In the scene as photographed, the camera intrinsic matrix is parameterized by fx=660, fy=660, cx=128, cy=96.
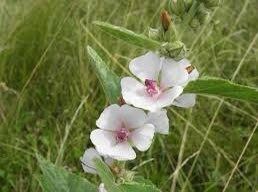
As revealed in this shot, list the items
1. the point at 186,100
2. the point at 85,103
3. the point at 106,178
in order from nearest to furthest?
the point at 106,178 → the point at 186,100 → the point at 85,103

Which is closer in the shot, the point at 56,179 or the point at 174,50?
the point at 174,50

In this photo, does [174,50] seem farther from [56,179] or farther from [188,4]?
[56,179]

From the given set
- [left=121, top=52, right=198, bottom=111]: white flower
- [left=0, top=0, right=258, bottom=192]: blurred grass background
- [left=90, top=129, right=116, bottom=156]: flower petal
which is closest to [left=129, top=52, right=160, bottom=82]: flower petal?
[left=121, top=52, right=198, bottom=111]: white flower

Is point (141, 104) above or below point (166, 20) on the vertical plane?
below

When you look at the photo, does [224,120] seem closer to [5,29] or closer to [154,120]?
[5,29]

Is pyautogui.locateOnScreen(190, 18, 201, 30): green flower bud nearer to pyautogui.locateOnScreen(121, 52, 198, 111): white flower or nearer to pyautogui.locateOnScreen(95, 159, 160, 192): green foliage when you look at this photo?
pyautogui.locateOnScreen(121, 52, 198, 111): white flower

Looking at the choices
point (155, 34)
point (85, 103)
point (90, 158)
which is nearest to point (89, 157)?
point (90, 158)

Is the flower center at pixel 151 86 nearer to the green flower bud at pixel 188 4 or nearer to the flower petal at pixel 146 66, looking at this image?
the flower petal at pixel 146 66
